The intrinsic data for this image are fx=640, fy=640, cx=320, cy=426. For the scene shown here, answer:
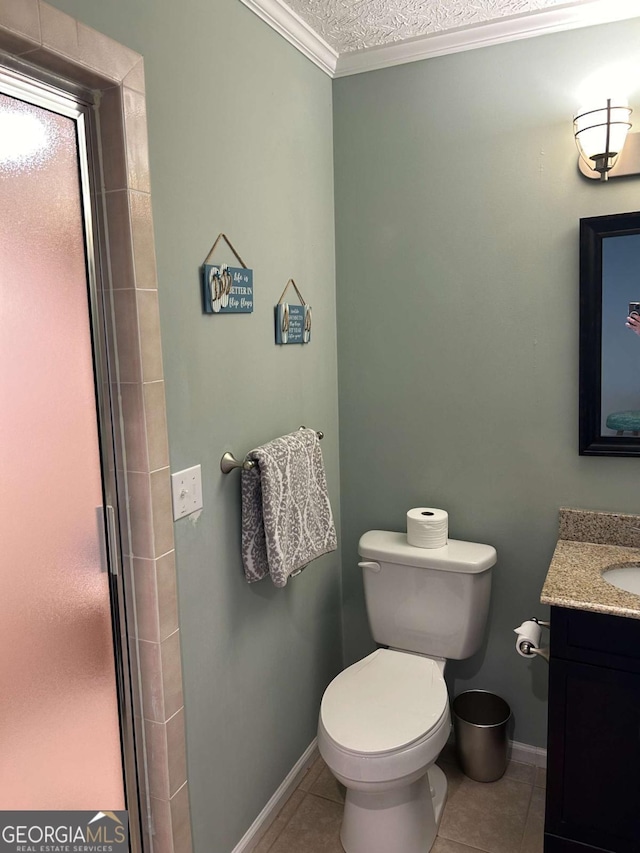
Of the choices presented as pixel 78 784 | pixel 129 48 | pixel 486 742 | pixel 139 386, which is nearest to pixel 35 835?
pixel 78 784

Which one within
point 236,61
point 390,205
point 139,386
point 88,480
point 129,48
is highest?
point 236,61

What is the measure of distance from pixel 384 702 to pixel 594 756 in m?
0.57

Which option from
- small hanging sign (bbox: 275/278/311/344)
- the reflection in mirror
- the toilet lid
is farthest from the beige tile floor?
small hanging sign (bbox: 275/278/311/344)

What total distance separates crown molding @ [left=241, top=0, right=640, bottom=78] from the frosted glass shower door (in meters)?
0.91

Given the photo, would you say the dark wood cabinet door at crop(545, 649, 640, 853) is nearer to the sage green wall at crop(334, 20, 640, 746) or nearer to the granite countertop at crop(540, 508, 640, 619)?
the granite countertop at crop(540, 508, 640, 619)

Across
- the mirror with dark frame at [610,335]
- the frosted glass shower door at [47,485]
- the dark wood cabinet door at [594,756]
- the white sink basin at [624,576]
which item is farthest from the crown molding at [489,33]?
the dark wood cabinet door at [594,756]

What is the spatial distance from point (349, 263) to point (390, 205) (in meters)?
0.25

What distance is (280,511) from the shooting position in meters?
1.82

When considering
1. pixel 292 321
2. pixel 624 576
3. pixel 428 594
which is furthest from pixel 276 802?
pixel 292 321

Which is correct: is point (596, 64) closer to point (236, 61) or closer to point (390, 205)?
point (390, 205)

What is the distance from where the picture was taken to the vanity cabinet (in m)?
1.65

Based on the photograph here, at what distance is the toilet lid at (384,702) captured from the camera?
174cm

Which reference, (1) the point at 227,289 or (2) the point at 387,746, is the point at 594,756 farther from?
(1) the point at 227,289

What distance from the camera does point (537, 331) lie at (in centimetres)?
210
